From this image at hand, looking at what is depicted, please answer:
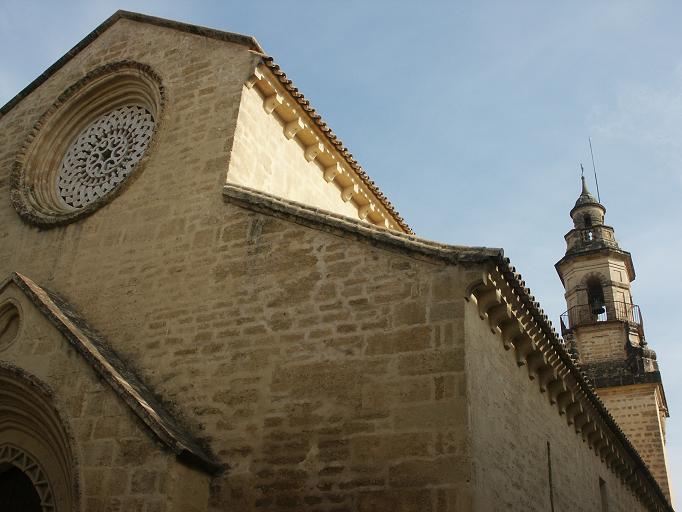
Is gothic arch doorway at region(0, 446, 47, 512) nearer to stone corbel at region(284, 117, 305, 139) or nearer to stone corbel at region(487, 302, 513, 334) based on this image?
stone corbel at region(487, 302, 513, 334)

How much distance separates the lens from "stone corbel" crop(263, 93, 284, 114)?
8.96 m

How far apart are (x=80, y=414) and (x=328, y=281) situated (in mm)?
2579

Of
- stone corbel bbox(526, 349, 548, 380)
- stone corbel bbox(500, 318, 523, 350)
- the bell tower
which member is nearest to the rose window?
stone corbel bbox(500, 318, 523, 350)

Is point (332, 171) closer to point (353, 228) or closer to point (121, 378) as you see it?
point (353, 228)

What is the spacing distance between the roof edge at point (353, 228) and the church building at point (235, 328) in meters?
0.03

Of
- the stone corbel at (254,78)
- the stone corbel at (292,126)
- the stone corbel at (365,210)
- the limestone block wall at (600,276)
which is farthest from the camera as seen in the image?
the limestone block wall at (600,276)

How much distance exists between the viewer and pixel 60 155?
10.1 meters

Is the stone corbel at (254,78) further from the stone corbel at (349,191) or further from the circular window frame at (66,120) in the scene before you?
the stone corbel at (349,191)

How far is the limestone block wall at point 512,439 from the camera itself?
5520 mm

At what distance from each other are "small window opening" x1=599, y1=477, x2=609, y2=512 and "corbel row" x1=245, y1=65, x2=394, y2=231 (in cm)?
552

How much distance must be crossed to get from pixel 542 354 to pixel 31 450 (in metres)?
5.48

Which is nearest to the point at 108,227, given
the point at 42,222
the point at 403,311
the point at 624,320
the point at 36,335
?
the point at 42,222

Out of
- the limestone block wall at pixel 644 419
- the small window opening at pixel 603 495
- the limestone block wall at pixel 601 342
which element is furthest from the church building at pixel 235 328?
the limestone block wall at pixel 601 342

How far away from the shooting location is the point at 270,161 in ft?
29.1
